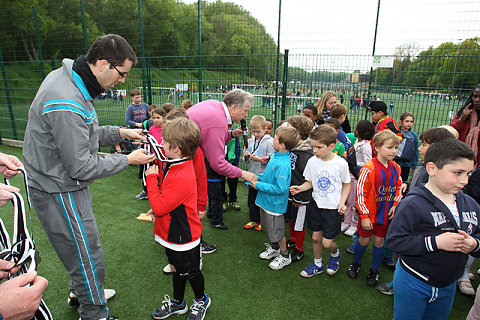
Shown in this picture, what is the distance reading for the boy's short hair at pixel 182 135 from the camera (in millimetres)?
2137

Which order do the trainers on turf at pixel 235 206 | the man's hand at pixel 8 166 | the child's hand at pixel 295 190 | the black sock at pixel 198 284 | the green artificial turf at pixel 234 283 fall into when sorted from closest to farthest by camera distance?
the man's hand at pixel 8 166
the black sock at pixel 198 284
the green artificial turf at pixel 234 283
the child's hand at pixel 295 190
the trainers on turf at pixel 235 206

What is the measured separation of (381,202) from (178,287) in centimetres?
210

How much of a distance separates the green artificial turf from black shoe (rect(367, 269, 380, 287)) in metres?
0.07

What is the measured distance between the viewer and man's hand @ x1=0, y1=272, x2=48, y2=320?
1113mm

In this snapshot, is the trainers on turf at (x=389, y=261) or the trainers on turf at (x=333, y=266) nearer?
the trainers on turf at (x=333, y=266)

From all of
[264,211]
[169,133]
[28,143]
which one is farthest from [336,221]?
[28,143]

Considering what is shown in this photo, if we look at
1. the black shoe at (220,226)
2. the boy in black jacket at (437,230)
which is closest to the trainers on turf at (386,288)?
the boy in black jacket at (437,230)

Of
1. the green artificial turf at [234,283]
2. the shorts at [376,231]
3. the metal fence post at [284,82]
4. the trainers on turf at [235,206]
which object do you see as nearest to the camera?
the green artificial turf at [234,283]

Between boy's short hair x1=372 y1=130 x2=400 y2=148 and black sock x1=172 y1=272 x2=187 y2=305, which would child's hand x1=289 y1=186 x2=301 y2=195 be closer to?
boy's short hair x1=372 y1=130 x2=400 y2=148

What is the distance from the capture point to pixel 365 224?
9.12ft

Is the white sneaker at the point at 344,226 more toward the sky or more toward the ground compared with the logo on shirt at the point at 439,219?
more toward the ground

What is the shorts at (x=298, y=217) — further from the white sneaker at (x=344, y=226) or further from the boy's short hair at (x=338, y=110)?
the boy's short hair at (x=338, y=110)

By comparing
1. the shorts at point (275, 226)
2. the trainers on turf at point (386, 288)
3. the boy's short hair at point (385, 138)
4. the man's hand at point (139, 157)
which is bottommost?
the trainers on turf at point (386, 288)

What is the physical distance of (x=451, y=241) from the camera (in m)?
1.63
